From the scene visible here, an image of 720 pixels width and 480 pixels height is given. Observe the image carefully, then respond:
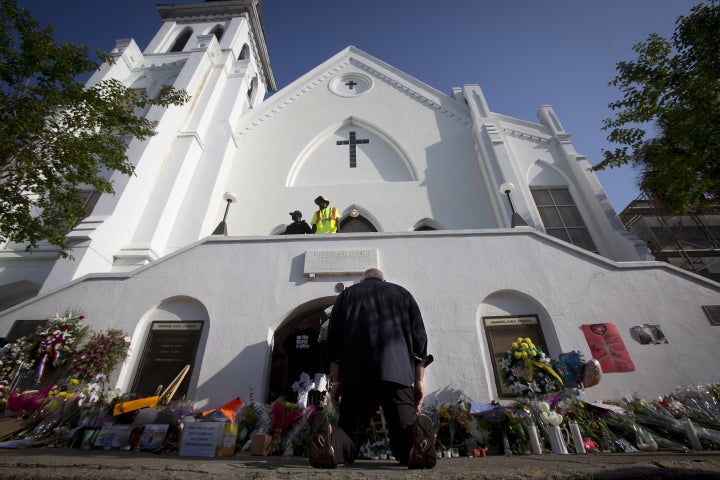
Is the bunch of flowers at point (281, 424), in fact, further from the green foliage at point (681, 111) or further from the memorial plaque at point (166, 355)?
the green foliage at point (681, 111)

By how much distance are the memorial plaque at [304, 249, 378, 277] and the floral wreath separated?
9.19 feet

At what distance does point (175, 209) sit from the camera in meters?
10.3

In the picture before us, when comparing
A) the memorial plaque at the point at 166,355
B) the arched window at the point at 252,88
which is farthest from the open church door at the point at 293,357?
the arched window at the point at 252,88

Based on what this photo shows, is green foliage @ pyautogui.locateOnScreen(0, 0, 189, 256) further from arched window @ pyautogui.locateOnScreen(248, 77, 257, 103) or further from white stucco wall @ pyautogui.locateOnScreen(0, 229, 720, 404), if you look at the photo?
arched window @ pyautogui.locateOnScreen(248, 77, 257, 103)

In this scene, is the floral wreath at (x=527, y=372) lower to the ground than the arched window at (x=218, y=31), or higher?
lower

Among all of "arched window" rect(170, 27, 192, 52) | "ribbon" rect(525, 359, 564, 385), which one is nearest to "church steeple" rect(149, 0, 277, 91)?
"arched window" rect(170, 27, 192, 52)

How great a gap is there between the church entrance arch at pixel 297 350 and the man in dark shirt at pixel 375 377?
122 inches

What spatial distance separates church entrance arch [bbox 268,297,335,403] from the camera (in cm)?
606

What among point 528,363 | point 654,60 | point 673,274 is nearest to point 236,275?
point 528,363

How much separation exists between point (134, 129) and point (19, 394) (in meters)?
6.02

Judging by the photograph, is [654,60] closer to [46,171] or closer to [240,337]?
[240,337]

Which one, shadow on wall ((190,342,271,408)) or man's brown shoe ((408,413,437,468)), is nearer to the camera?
man's brown shoe ((408,413,437,468))

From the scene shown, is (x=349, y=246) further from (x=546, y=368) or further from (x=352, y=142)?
(x=352, y=142)

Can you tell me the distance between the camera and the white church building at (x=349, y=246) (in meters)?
5.85
